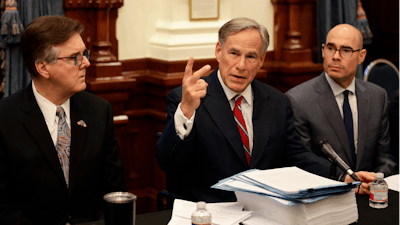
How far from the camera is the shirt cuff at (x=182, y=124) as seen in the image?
228 cm

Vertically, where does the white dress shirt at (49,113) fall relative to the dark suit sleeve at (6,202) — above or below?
above

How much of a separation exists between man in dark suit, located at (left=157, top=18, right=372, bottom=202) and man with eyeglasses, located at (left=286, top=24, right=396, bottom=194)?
0.41 m

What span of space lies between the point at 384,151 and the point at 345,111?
0.35 meters

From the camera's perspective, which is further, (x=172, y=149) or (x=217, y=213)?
(x=172, y=149)

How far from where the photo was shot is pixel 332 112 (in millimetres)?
3199

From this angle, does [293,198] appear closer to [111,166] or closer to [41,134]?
[111,166]

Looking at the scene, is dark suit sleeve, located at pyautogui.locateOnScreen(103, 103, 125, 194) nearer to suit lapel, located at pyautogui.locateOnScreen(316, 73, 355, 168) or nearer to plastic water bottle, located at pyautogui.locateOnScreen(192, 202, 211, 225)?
plastic water bottle, located at pyautogui.locateOnScreen(192, 202, 211, 225)

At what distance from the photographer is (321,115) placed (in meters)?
3.18

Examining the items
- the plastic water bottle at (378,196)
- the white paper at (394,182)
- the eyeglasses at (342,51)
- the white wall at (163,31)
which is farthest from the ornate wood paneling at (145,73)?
the plastic water bottle at (378,196)

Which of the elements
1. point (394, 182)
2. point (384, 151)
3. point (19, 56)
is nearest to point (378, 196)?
point (394, 182)

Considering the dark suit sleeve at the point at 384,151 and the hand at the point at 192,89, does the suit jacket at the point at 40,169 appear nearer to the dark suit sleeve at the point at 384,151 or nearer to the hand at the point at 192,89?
the hand at the point at 192,89

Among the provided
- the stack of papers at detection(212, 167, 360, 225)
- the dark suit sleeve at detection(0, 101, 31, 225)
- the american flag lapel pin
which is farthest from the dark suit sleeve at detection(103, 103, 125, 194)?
the stack of papers at detection(212, 167, 360, 225)

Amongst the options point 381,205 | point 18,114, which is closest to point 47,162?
point 18,114

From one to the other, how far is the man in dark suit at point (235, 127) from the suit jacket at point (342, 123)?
0.40 meters
